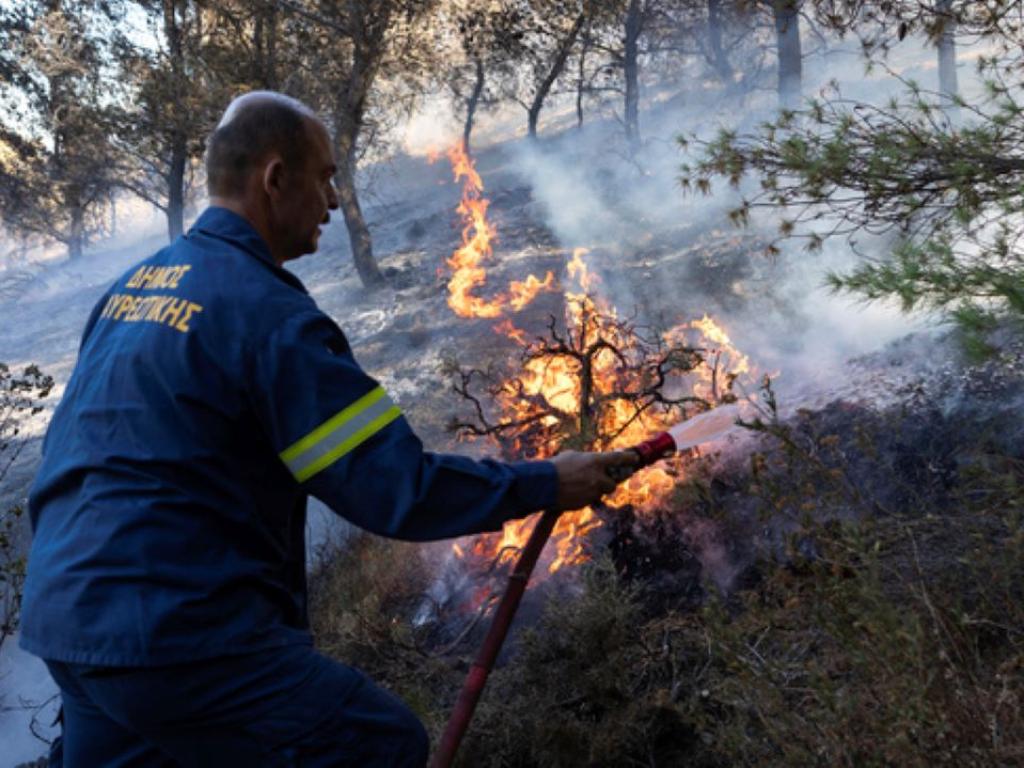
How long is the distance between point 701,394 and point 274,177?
5014mm

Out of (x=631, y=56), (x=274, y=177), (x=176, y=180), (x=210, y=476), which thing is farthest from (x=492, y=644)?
(x=631, y=56)

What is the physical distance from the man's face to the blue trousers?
3.67 feet

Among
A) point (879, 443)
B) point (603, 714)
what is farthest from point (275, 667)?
point (879, 443)

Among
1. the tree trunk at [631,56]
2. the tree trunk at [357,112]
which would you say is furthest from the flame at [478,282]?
the tree trunk at [631,56]

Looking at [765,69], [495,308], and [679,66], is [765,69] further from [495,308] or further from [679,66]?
[495,308]

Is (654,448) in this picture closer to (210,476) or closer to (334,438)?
(334,438)

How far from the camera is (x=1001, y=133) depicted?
3.29 metres

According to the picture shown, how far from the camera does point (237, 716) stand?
77.4 inches

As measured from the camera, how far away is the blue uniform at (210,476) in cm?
193

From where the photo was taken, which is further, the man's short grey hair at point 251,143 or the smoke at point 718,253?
the smoke at point 718,253

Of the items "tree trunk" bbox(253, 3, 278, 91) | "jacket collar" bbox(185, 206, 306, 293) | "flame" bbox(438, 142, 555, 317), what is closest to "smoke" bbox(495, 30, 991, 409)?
"flame" bbox(438, 142, 555, 317)

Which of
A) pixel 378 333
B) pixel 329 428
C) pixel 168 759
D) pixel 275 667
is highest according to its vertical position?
pixel 329 428

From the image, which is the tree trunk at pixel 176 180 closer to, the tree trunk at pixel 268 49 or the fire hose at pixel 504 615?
the tree trunk at pixel 268 49

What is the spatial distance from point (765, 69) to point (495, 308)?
1638 cm
